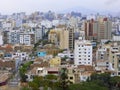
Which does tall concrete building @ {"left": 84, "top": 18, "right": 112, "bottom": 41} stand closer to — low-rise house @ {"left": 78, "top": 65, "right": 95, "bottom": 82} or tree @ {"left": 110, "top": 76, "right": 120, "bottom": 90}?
low-rise house @ {"left": 78, "top": 65, "right": 95, "bottom": 82}

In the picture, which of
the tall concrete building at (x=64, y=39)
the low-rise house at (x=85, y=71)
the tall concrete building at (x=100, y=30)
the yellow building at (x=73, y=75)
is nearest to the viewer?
the yellow building at (x=73, y=75)

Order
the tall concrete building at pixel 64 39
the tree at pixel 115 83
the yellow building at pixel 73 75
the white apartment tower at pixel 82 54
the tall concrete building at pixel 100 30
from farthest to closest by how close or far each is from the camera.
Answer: the tall concrete building at pixel 100 30 → the tall concrete building at pixel 64 39 → the white apartment tower at pixel 82 54 → the yellow building at pixel 73 75 → the tree at pixel 115 83

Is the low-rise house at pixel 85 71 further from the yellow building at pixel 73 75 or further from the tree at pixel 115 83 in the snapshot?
the tree at pixel 115 83

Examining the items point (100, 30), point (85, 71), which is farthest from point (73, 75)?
point (100, 30)

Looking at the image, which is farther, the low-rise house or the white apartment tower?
the white apartment tower

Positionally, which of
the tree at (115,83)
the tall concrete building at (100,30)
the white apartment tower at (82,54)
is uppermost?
the tall concrete building at (100,30)

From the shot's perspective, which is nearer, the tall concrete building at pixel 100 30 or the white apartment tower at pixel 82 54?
the white apartment tower at pixel 82 54

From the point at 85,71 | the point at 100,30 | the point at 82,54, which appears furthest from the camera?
the point at 100,30

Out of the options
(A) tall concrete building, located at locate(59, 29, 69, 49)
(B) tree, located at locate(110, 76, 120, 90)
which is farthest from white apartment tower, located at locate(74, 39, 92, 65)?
(A) tall concrete building, located at locate(59, 29, 69, 49)

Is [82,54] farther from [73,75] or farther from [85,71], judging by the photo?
[73,75]

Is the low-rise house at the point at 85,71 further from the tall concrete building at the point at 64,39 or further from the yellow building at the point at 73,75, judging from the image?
the tall concrete building at the point at 64,39

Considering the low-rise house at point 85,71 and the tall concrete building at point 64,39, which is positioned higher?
the tall concrete building at point 64,39

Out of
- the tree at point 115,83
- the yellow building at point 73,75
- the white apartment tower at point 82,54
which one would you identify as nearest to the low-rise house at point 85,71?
the yellow building at point 73,75

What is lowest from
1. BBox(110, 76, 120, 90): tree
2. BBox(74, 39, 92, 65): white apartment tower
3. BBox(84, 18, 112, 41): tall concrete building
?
BBox(110, 76, 120, 90): tree
